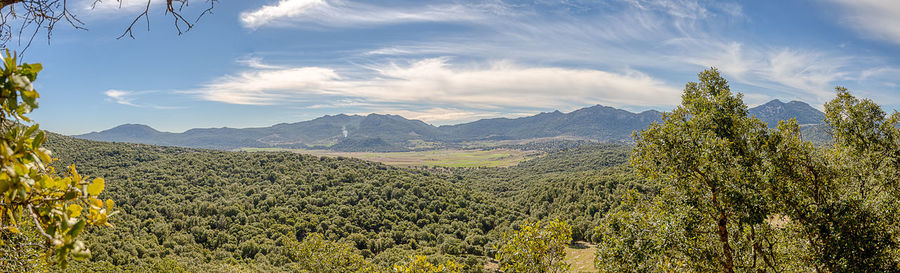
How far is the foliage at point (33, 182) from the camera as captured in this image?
160 cm

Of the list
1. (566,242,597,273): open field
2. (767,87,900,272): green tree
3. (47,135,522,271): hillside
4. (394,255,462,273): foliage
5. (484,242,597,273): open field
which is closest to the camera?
(767,87,900,272): green tree

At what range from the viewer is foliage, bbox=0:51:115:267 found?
160 centimetres

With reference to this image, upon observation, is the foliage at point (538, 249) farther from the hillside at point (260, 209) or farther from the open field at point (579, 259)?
the hillside at point (260, 209)

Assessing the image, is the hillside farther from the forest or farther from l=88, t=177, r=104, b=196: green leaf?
l=88, t=177, r=104, b=196: green leaf

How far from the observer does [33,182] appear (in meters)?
1.67

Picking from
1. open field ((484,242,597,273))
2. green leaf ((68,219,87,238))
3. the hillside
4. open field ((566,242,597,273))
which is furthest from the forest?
open field ((566,242,597,273))

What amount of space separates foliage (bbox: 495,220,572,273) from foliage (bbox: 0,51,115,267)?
9385 millimetres

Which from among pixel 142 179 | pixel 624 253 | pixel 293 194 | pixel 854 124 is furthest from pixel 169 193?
pixel 854 124

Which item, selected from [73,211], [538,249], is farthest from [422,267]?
[73,211]

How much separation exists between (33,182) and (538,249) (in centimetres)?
1016

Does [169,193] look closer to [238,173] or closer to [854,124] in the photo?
[238,173]

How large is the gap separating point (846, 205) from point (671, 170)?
11.2 ft

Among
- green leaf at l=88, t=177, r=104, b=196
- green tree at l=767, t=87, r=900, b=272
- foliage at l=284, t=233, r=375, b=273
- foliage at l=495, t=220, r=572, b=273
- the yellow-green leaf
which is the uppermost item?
green leaf at l=88, t=177, r=104, b=196

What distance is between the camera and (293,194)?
87.7 m
